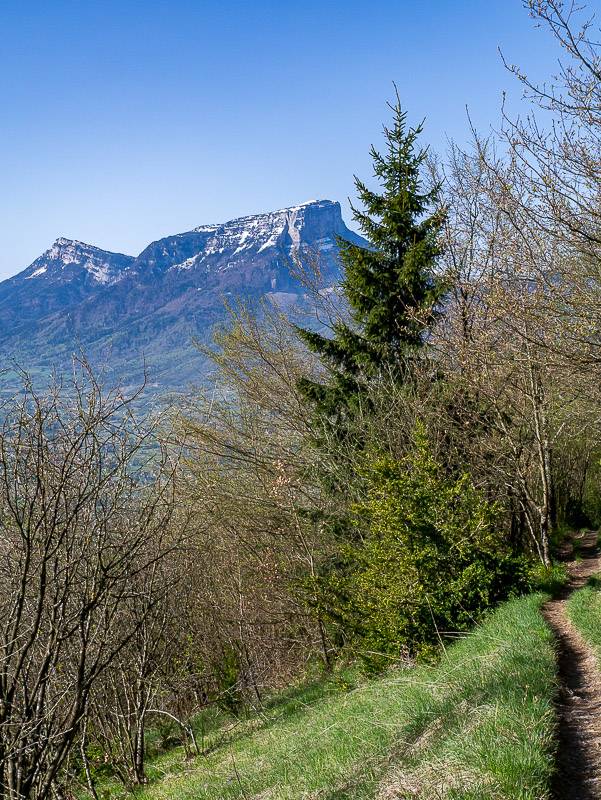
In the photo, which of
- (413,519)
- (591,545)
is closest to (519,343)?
(413,519)

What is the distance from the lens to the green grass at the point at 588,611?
7930 mm

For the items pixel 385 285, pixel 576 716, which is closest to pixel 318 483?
pixel 385 285

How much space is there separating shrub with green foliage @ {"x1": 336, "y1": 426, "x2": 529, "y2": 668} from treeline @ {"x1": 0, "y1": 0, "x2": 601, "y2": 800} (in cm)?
4

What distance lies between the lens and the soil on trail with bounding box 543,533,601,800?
170 inches

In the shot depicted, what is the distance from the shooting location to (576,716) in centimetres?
557

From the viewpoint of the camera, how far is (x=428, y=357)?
54.6ft

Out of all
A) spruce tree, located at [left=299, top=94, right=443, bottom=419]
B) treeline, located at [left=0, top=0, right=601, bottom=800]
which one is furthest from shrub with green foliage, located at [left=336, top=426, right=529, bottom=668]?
spruce tree, located at [left=299, top=94, right=443, bottom=419]

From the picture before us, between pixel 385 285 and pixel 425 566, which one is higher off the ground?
pixel 385 285

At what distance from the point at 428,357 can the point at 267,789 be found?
12.0 metres

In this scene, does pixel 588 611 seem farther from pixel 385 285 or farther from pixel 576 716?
pixel 385 285

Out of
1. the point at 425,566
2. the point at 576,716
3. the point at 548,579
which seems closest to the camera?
the point at 576,716

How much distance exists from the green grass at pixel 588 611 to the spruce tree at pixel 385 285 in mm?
6689

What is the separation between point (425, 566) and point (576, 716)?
4.77 m

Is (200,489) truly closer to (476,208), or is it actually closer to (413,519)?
(413,519)
